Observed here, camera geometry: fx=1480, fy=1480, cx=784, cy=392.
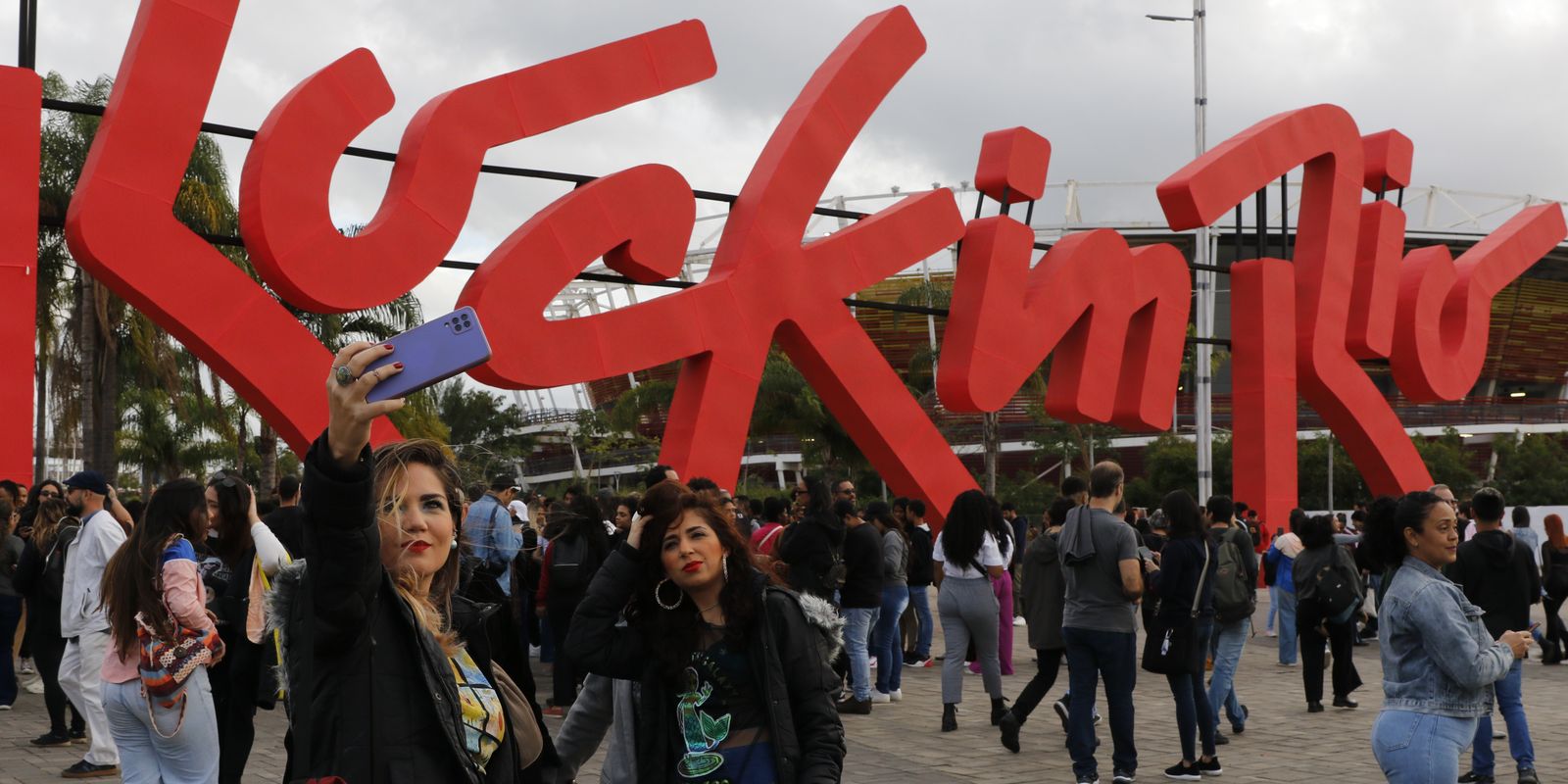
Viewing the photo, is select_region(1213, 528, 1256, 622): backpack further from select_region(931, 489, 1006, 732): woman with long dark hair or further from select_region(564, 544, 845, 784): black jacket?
select_region(564, 544, 845, 784): black jacket

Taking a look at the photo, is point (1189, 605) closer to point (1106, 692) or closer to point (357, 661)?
point (1106, 692)

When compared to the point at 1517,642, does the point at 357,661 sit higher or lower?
higher

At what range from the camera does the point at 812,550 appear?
32.6 ft

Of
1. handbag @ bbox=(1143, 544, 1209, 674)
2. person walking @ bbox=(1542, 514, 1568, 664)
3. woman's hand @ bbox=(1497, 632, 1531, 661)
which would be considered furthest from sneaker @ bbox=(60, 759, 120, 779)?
person walking @ bbox=(1542, 514, 1568, 664)

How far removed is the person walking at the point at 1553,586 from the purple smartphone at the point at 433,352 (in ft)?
43.7

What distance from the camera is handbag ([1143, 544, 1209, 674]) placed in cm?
828

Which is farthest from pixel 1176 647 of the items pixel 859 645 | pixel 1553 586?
pixel 1553 586

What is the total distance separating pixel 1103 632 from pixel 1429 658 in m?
2.98

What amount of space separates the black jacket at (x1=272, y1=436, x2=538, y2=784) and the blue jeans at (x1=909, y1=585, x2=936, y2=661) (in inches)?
422

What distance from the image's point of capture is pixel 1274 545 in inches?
534

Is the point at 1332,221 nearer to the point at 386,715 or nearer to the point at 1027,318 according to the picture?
the point at 1027,318

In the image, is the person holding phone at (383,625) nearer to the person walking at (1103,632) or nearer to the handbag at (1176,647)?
the person walking at (1103,632)

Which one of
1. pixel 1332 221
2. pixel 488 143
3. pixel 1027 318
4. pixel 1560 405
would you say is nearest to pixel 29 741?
pixel 488 143

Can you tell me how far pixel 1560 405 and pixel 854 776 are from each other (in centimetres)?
5042
